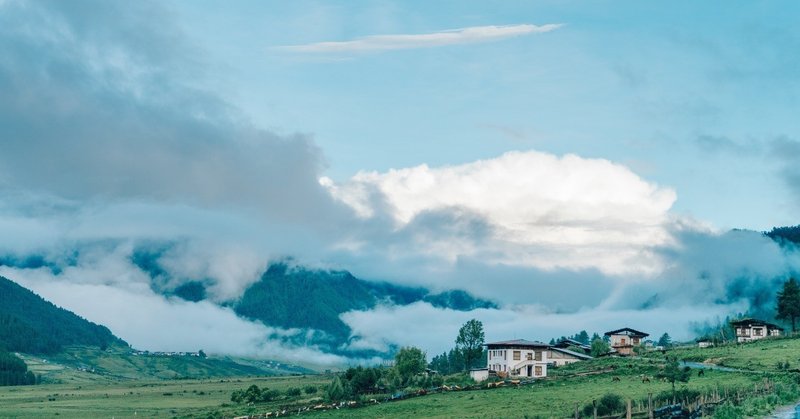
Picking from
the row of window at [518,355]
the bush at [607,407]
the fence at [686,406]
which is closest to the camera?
the fence at [686,406]

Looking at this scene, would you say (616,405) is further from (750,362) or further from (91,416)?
(91,416)

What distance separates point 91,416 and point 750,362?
121926 millimetres

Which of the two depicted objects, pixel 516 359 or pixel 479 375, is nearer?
pixel 479 375

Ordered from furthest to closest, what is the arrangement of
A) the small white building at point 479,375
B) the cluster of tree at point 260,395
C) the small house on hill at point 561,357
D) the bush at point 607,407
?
the small house on hill at point 561,357 < the cluster of tree at point 260,395 < the small white building at point 479,375 < the bush at point 607,407

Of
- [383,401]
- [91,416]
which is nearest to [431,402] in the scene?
[383,401]

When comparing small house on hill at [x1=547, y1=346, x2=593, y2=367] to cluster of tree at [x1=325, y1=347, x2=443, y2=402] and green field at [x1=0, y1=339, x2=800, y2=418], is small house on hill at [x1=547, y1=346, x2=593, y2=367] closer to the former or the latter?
green field at [x1=0, y1=339, x2=800, y2=418]

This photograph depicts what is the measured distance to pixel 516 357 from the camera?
599 feet

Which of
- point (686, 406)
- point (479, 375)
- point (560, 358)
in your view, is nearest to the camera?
point (686, 406)

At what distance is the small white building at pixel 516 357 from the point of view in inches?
6914

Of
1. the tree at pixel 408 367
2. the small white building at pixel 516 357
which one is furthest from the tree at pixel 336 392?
the small white building at pixel 516 357

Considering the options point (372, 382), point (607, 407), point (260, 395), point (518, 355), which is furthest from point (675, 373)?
point (260, 395)

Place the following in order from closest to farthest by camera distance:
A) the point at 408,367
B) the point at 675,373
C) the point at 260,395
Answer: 1. the point at 675,373
2. the point at 260,395
3. the point at 408,367

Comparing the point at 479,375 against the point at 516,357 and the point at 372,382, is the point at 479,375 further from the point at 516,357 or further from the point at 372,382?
the point at 372,382

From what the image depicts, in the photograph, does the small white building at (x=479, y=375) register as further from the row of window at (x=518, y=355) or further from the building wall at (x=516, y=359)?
the row of window at (x=518, y=355)
